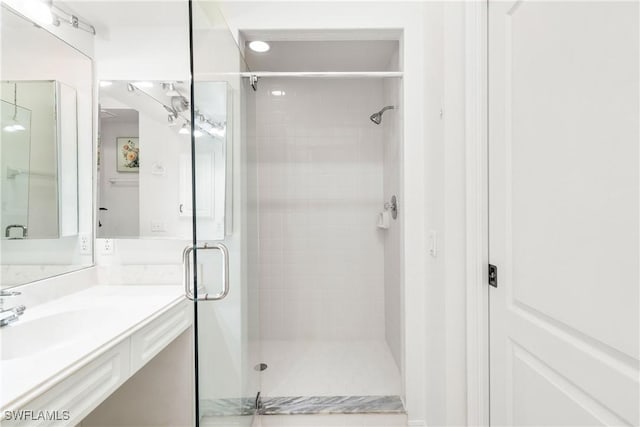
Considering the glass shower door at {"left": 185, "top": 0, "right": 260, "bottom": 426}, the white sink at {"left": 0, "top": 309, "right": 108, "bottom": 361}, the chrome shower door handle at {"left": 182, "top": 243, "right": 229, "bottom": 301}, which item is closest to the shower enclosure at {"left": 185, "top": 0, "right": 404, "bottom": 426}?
the glass shower door at {"left": 185, "top": 0, "right": 260, "bottom": 426}

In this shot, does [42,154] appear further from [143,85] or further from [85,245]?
[143,85]

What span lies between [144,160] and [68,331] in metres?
0.93

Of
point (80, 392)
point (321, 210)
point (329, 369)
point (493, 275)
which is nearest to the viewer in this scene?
point (80, 392)

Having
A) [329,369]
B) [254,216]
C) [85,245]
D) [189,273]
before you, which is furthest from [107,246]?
[329,369]

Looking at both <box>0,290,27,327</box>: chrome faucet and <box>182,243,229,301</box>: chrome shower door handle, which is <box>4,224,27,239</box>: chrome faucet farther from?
<box>182,243,229,301</box>: chrome shower door handle

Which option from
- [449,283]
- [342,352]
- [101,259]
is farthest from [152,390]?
[449,283]

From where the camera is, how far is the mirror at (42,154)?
4.11ft

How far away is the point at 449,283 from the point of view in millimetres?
1261

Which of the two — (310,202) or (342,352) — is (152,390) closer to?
(342,352)

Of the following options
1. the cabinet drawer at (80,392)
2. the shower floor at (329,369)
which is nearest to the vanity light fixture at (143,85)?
the cabinet drawer at (80,392)

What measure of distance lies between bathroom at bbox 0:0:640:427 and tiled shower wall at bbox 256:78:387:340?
1.31 ft

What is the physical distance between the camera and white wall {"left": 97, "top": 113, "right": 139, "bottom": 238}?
5.55 ft

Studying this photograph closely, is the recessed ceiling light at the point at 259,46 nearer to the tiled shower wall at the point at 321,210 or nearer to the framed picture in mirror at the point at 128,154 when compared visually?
the tiled shower wall at the point at 321,210

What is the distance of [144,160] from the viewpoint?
5.74 feet
